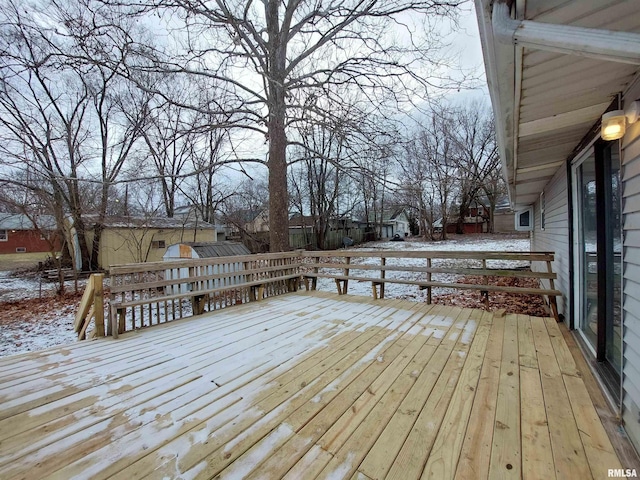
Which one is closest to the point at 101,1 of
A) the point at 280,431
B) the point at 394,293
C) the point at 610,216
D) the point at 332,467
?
the point at 280,431

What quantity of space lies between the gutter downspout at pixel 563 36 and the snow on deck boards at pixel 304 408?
1.94m

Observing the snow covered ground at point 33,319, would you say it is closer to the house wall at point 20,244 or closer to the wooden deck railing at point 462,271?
the wooden deck railing at point 462,271

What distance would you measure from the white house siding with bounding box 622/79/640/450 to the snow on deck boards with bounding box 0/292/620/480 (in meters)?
0.22

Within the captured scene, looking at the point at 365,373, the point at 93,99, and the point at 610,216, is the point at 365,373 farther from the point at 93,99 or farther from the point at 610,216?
the point at 93,99

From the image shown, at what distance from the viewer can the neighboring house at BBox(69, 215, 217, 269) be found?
1330 centimetres

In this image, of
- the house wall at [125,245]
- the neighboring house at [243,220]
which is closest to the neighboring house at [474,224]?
the neighboring house at [243,220]

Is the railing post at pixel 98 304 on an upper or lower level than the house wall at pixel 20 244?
lower

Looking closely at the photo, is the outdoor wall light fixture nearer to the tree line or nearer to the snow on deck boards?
the snow on deck boards

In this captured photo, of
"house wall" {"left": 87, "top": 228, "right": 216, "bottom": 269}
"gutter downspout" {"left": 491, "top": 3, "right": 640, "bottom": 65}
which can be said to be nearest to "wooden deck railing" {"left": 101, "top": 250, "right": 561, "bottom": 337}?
"gutter downspout" {"left": 491, "top": 3, "right": 640, "bottom": 65}

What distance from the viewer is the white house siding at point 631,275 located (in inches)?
63.7

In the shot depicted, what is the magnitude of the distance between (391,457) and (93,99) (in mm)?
19437

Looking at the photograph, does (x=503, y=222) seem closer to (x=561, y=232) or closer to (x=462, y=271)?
(x=561, y=232)

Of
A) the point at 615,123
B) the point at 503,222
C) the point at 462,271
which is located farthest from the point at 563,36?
the point at 503,222

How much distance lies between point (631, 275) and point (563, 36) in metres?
1.49
